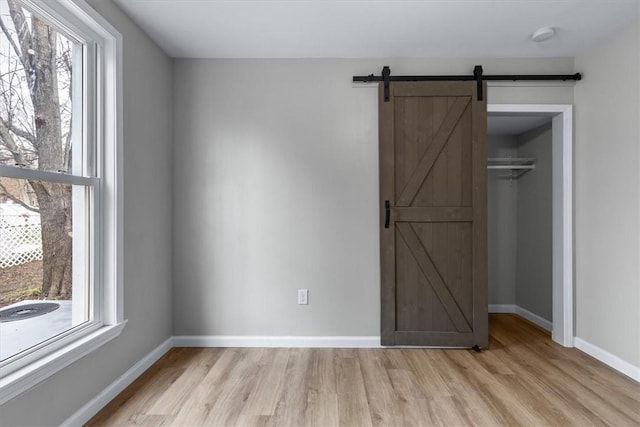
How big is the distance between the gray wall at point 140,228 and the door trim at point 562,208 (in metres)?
2.73

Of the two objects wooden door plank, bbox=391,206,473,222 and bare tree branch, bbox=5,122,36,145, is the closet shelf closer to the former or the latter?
wooden door plank, bbox=391,206,473,222

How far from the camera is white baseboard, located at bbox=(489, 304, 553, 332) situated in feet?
11.2

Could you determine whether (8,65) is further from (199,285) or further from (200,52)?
(199,285)

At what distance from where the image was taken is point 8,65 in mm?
1492

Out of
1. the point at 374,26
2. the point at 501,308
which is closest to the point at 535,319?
the point at 501,308

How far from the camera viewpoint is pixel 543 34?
8.02ft

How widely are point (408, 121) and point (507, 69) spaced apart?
966 mm

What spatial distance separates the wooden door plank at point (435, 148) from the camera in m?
2.82

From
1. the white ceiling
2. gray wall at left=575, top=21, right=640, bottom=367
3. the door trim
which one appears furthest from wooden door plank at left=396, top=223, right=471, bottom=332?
the white ceiling

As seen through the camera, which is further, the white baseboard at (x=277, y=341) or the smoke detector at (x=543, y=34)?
the white baseboard at (x=277, y=341)

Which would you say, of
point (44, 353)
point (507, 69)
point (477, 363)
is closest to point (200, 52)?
point (44, 353)

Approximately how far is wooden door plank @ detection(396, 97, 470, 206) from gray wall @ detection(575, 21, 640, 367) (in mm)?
988

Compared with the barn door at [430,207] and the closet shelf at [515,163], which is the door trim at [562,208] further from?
the closet shelf at [515,163]

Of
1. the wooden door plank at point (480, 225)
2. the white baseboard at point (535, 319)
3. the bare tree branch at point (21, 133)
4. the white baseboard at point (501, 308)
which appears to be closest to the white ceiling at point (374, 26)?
the wooden door plank at point (480, 225)
